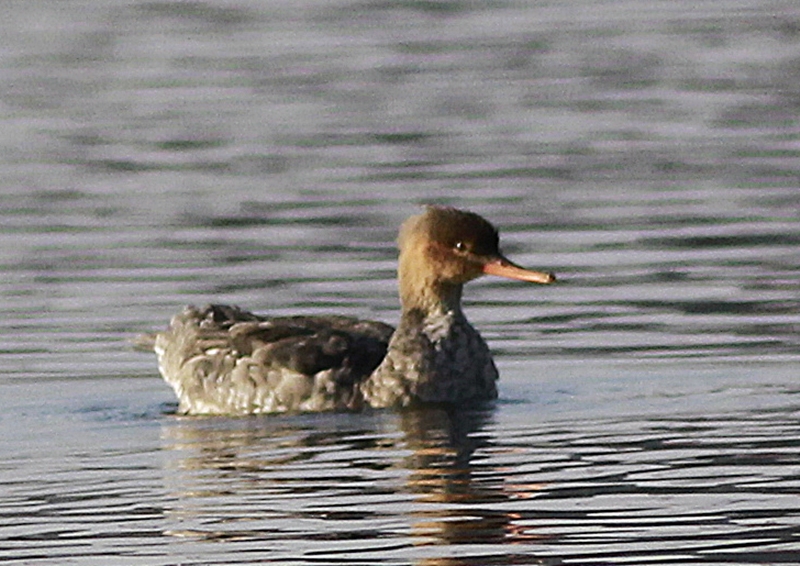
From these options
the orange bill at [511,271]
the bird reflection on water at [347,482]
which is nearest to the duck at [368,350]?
the orange bill at [511,271]

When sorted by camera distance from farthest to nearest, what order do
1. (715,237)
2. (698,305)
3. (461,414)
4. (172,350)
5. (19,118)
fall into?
(19,118) < (715,237) < (698,305) < (172,350) < (461,414)

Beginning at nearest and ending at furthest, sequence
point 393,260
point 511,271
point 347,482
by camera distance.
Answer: point 347,482 → point 511,271 → point 393,260

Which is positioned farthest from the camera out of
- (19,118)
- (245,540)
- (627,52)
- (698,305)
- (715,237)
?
(627,52)

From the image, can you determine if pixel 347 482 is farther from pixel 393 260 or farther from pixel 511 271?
pixel 393 260

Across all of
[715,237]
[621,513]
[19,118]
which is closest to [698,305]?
[715,237]

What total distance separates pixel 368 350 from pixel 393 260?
352 centimetres

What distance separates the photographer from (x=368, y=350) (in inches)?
637

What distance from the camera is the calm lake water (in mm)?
11906

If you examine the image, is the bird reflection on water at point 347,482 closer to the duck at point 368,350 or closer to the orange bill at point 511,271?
the duck at point 368,350

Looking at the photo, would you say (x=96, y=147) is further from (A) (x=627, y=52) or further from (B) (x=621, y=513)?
(B) (x=621, y=513)

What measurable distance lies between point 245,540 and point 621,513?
1598mm

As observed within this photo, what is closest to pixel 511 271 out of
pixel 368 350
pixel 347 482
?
pixel 368 350

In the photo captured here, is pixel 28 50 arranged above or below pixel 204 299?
above

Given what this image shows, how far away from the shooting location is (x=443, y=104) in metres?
27.0
